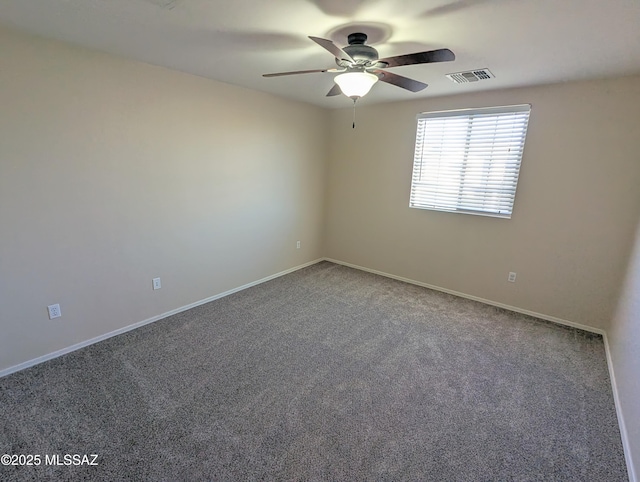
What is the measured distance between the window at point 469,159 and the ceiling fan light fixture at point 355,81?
6.62ft

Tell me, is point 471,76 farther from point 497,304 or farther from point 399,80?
point 497,304

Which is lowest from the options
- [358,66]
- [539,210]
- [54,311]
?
[54,311]

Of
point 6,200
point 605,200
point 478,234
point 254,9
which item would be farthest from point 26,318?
point 605,200

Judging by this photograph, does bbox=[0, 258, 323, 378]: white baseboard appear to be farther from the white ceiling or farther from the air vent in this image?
the air vent

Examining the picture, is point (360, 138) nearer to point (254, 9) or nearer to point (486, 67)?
point (486, 67)

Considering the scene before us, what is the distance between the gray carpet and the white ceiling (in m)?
2.33

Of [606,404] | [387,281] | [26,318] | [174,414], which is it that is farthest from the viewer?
[387,281]

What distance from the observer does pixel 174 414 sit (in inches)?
73.9

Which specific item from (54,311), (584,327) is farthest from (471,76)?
(54,311)

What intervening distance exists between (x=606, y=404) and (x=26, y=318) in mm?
4193

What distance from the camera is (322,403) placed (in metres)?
2.02

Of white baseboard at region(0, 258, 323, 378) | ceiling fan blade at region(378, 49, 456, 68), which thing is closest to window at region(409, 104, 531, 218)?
ceiling fan blade at region(378, 49, 456, 68)

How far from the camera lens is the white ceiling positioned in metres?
1.57

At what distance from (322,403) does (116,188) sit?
2.39m
